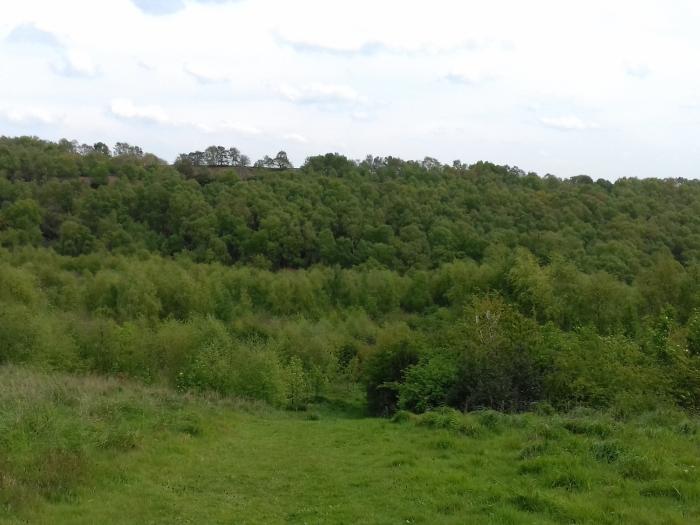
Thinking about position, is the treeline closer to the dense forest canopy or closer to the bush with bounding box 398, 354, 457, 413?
the dense forest canopy

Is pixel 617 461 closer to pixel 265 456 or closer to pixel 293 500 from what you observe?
pixel 293 500

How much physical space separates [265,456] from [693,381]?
1109 cm

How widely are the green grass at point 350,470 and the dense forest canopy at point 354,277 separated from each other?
18.3 ft

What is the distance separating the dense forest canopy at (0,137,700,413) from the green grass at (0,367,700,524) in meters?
5.59

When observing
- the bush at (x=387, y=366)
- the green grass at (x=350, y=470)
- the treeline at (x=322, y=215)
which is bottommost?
the bush at (x=387, y=366)

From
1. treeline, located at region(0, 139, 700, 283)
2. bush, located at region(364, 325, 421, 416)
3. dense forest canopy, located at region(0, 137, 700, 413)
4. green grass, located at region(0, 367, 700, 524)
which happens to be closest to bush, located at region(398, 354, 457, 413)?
dense forest canopy, located at region(0, 137, 700, 413)

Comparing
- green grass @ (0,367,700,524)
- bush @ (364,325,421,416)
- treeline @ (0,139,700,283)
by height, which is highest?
treeline @ (0,139,700,283)

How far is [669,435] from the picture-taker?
36.9 ft

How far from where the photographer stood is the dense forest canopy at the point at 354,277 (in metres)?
21.8

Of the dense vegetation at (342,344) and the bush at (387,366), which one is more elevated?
the dense vegetation at (342,344)

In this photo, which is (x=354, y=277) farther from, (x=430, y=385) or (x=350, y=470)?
(x=350, y=470)

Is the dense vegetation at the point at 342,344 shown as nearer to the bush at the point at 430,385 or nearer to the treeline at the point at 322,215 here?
the bush at the point at 430,385

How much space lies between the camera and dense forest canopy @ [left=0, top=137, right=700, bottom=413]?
71.6ft

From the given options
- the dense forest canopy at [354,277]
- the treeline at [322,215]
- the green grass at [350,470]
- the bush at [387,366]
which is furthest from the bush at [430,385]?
the treeline at [322,215]
